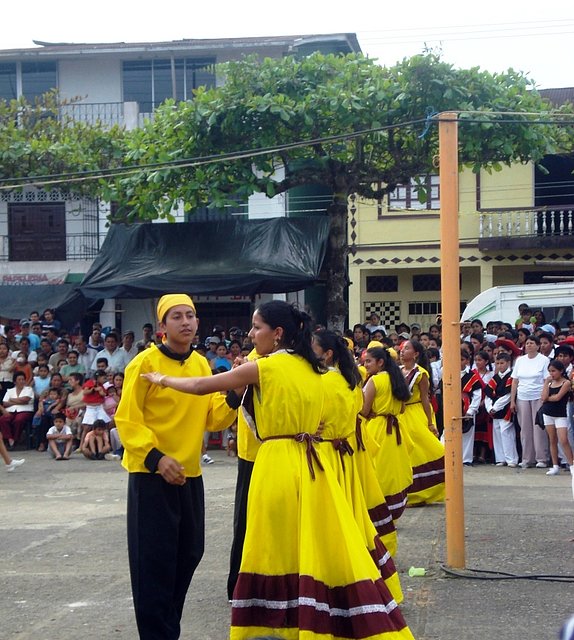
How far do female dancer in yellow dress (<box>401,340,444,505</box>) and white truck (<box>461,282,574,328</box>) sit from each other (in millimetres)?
9395

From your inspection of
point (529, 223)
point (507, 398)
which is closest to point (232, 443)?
point (507, 398)

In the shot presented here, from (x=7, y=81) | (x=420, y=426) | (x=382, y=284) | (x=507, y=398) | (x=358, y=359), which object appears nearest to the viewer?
(x=420, y=426)

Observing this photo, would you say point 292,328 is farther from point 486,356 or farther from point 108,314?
point 108,314

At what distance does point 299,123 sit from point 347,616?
13368 mm

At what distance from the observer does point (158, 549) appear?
5488mm

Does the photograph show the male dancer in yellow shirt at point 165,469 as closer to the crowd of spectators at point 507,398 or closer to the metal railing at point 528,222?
the crowd of spectators at point 507,398

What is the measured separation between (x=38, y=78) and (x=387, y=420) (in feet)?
70.1

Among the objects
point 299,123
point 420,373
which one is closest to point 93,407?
point 299,123

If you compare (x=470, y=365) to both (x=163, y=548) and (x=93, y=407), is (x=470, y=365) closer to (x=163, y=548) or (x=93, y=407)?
(x=93, y=407)

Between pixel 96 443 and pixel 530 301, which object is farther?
pixel 530 301

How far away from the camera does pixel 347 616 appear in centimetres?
547

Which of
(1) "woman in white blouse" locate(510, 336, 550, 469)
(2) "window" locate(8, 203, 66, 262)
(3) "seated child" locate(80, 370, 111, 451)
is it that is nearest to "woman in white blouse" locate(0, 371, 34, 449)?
(3) "seated child" locate(80, 370, 111, 451)

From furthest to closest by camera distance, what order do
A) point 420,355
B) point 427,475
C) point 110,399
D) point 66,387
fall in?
point 66,387, point 110,399, point 427,475, point 420,355

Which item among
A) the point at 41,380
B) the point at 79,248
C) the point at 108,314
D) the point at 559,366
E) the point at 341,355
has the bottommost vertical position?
the point at 41,380
